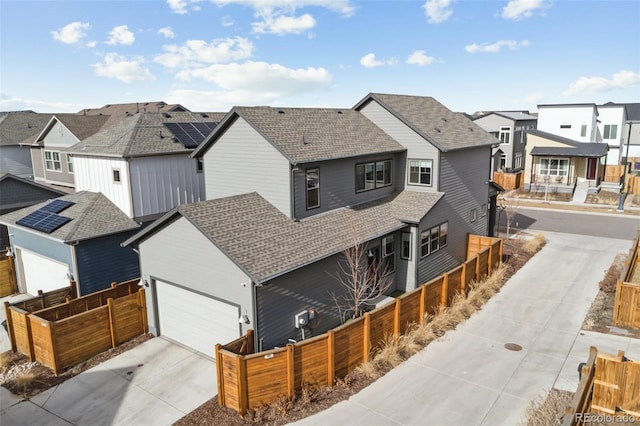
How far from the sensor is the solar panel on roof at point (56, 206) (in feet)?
67.6

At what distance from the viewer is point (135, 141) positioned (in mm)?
21188

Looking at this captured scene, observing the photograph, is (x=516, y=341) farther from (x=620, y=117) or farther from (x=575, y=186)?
(x=620, y=117)

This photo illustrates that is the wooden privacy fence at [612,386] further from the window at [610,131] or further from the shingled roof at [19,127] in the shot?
the window at [610,131]

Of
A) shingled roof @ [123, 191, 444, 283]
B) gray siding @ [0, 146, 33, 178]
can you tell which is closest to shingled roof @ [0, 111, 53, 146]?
gray siding @ [0, 146, 33, 178]

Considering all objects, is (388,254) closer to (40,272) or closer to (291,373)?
(291,373)

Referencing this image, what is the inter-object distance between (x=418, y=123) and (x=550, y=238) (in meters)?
13.1

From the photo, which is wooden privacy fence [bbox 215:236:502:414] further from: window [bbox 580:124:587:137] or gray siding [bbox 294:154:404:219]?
window [bbox 580:124:587:137]

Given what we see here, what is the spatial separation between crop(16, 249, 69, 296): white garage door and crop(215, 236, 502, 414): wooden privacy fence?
10921 millimetres

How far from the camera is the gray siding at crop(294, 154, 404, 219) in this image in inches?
659

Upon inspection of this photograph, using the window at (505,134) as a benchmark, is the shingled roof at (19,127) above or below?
Answer: above

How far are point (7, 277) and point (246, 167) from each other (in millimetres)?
13453

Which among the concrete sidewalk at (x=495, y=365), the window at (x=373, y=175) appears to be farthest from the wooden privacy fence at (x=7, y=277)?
the concrete sidewalk at (x=495, y=365)

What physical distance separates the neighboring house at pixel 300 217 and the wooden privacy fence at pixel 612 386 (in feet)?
26.5

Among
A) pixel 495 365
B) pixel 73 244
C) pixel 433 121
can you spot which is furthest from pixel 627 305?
pixel 73 244
